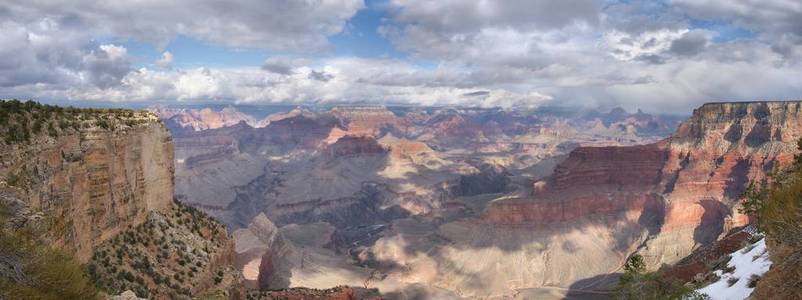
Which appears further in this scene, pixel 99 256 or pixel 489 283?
pixel 489 283

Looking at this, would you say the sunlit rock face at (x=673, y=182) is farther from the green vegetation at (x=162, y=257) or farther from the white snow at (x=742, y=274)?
the green vegetation at (x=162, y=257)

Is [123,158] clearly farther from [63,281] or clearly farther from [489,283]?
[489,283]

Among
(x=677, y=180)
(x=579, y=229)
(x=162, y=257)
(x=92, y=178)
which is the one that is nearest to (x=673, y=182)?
(x=677, y=180)

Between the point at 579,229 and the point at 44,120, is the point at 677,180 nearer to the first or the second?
the point at 579,229

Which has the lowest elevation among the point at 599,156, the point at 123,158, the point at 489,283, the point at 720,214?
the point at 489,283

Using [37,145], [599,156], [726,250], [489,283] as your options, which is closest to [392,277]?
[489,283]

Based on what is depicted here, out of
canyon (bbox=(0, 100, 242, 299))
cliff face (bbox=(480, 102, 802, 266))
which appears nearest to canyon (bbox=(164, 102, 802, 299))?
cliff face (bbox=(480, 102, 802, 266))

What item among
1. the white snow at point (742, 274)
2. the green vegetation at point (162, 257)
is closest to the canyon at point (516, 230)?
the green vegetation at point (162, 257)
